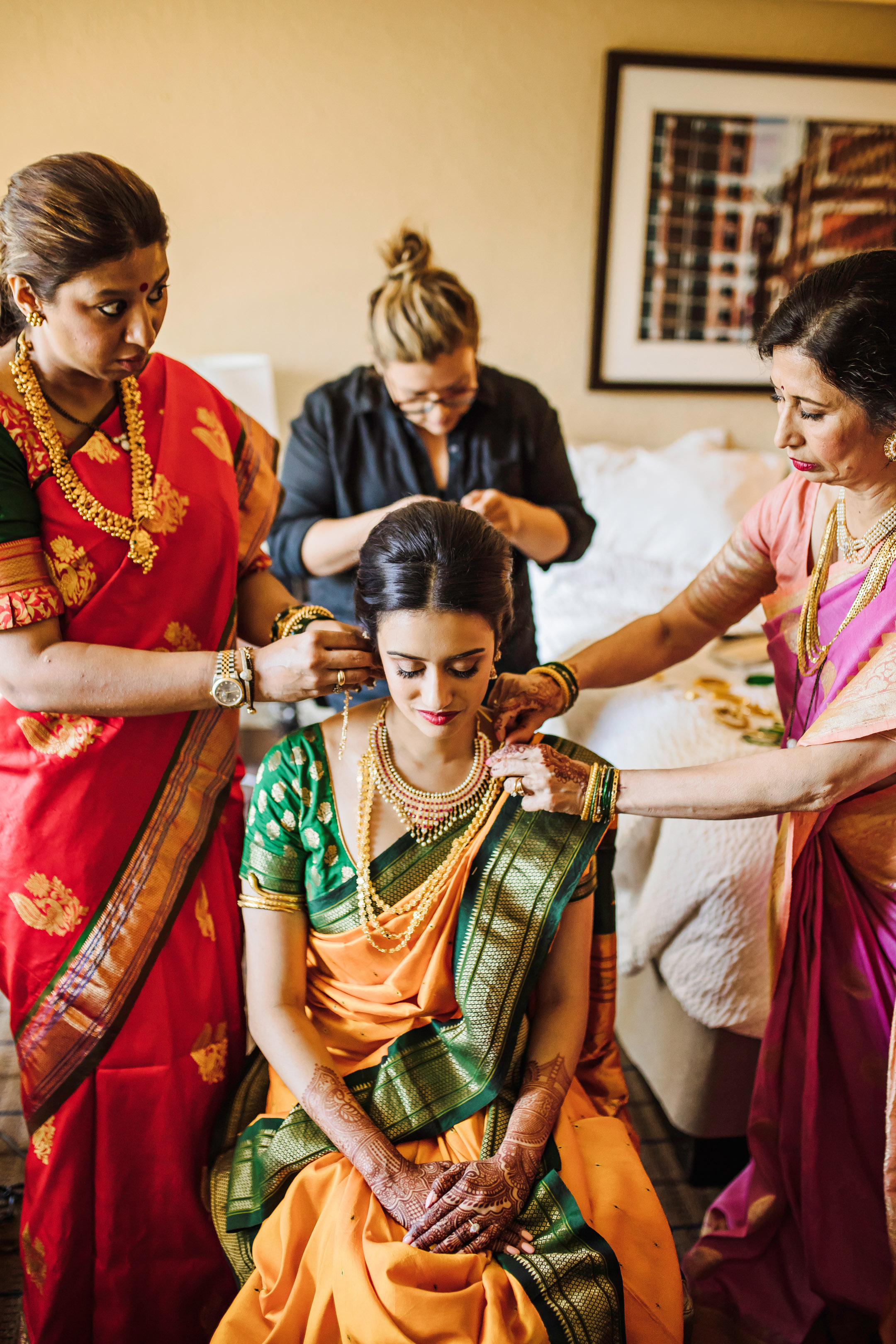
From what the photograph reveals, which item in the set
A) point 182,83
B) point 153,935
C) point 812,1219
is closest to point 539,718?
point 153,935

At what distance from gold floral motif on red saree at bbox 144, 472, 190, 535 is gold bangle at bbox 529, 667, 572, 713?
0.61 m

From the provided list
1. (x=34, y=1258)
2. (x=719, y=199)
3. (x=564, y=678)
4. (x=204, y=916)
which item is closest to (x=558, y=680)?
(x=564, y=678)

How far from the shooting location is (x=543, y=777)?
125cm

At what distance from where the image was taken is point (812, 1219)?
1.47 meters

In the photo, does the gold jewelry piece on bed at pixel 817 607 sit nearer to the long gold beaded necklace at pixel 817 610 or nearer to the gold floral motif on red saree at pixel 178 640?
the long gold beaded necklace at pixel 817 610

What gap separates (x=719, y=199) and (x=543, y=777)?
9.96ft

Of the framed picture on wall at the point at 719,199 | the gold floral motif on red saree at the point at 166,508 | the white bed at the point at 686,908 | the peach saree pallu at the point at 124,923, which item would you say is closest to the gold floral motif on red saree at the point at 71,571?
the peach saree pallu at the point at 124,923

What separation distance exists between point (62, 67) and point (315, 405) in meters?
1.75

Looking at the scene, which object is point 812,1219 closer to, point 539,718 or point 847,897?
point 847,897

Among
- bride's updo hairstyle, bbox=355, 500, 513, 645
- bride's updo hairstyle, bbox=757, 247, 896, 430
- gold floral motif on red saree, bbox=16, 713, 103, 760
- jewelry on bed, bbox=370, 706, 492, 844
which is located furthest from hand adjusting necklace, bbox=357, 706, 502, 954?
bride's updo hairstyle, bbox=757, 247, 896, 430

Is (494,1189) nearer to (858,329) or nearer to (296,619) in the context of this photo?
(296,619)

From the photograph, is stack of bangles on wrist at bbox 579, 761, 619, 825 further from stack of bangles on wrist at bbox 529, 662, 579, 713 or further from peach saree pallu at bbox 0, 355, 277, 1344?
peach saree pallu at bbox 0, 355, 277, 1344

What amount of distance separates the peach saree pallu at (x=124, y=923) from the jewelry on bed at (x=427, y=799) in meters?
0.27

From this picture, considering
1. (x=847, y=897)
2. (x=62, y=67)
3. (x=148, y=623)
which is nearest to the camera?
(x=148, y=623)
